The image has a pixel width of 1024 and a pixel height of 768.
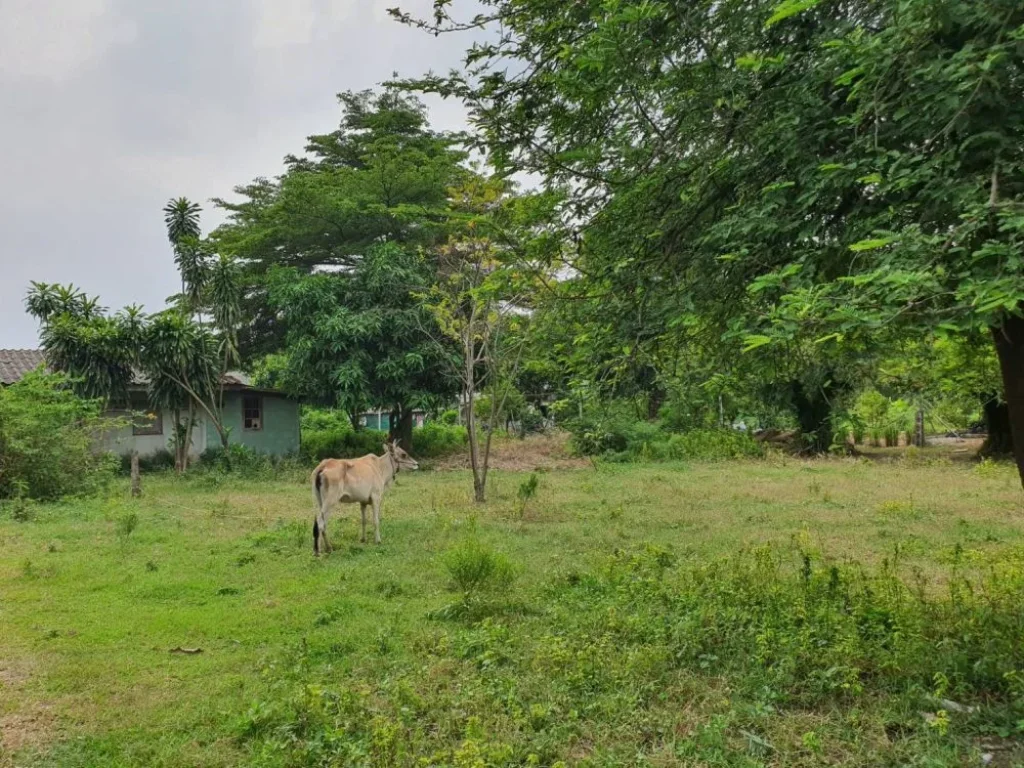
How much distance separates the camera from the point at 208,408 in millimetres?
20016

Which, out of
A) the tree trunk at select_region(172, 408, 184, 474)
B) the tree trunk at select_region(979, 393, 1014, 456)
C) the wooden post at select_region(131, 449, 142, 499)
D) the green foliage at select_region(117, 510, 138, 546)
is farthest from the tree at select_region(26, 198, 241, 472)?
the tree trunk at select_region(979, 393, 1014, 456)

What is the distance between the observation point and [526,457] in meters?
24.2

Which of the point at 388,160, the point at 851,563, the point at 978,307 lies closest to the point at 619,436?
the point at 388,160

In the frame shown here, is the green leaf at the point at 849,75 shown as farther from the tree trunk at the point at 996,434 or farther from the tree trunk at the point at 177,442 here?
the tree trunk at the point at 996,434

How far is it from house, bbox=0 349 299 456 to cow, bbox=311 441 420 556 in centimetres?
1116

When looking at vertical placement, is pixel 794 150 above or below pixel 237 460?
above

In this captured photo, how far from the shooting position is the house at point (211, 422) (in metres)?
20.2

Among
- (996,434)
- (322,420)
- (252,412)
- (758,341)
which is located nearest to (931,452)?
(996,434)

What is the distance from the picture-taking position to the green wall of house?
73.5 ft

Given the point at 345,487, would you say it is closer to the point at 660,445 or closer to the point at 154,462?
the point at 154,462

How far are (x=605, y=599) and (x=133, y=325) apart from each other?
16199mm

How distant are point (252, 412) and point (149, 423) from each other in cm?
369

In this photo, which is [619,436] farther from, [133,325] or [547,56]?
[547,56]

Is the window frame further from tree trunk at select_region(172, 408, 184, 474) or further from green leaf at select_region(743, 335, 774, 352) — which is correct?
green leaf at select_region(743, 335, 774, 352)
